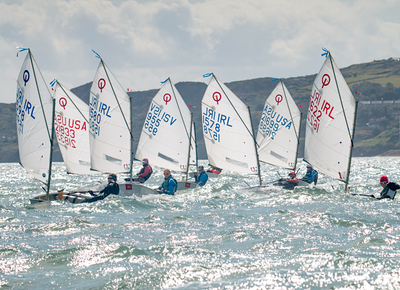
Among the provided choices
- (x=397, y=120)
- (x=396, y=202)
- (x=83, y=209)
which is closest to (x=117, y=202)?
(x=83, y=209)

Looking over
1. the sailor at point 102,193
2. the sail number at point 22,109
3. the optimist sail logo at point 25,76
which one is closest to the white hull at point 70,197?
the sailor at point 102,193

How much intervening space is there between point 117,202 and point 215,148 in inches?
348

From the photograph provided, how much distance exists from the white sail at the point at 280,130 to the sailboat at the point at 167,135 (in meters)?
8.07

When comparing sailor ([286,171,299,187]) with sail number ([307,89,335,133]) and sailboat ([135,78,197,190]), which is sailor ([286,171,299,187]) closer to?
sail number ([307,89,335,133])

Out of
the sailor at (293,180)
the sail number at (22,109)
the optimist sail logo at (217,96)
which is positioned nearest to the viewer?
the sail number at (22,109)

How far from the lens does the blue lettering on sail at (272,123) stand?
3164 cm

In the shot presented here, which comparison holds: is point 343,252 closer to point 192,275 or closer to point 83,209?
point 192,275

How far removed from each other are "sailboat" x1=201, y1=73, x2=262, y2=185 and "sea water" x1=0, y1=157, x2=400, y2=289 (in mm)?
6983

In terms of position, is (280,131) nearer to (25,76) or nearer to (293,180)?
(293,180)

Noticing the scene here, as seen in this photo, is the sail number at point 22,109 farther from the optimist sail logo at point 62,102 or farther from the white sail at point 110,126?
the optimist sail logo at point 62,102

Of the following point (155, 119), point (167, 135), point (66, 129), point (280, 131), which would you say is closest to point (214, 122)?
point (167, 135)

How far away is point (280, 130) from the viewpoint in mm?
31531

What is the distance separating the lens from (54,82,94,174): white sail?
25.6m

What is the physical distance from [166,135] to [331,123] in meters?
9.43
